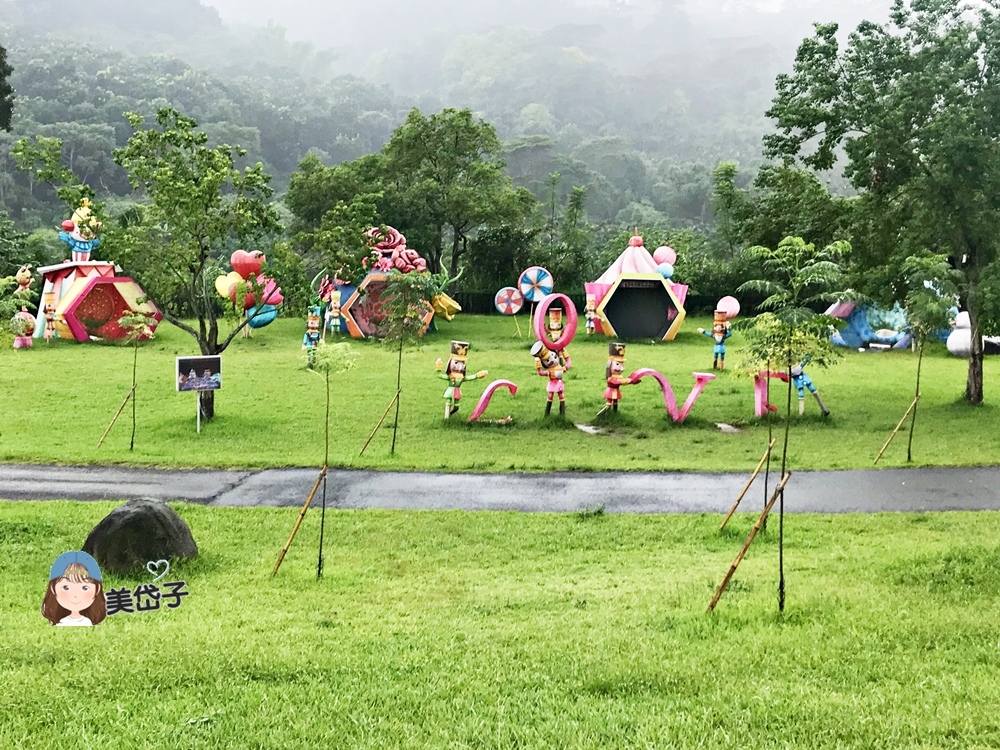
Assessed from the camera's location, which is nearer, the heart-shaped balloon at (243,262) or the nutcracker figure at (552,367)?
Result: the nutcracker figure at (552,367)

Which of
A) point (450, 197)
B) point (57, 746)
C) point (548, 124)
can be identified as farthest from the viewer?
point (548, 124)

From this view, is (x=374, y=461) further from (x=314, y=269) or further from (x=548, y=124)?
(x=548, y=124)

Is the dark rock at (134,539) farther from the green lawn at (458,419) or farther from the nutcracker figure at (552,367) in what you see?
the nutcracker figure at (552,367)

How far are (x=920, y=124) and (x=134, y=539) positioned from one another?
17646 millimetres

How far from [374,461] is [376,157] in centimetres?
3300

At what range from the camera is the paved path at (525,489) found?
13312mm

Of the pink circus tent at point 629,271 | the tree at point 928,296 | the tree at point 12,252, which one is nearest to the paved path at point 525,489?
the tree at point 928,296

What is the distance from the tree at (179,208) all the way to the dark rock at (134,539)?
10.3 m

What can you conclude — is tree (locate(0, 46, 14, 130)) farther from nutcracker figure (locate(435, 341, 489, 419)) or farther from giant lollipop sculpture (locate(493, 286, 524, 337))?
giant lollipop sculpture (locate(493, 286, 524, 337))

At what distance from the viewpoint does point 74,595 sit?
22.0 feet

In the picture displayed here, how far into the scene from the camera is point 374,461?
16.2 metres

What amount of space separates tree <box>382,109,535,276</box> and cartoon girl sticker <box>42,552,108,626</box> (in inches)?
1514

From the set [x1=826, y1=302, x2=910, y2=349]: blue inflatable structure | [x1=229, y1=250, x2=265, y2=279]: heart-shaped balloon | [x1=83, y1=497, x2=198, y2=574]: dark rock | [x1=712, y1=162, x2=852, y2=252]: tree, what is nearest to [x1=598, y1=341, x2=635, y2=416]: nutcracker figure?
[x1=712, y1=162, x2=852, y2=252]: tree

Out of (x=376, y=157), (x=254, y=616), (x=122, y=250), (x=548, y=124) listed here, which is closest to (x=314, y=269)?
(x=376, y=157)
